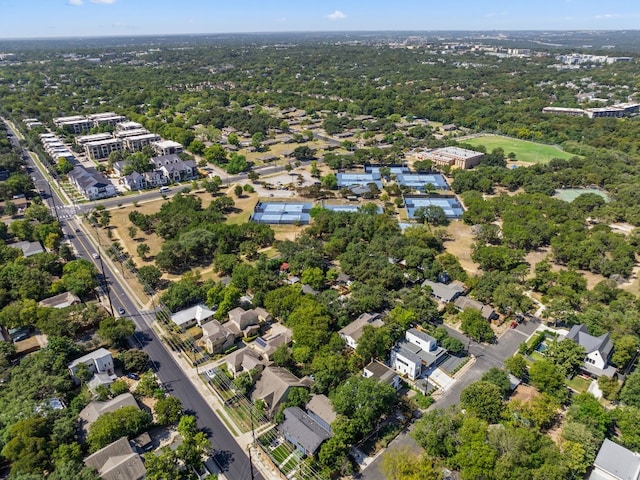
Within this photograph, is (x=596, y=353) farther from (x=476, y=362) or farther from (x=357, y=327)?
(x=357, y=327)

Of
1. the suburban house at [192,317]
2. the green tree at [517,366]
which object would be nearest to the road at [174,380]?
the suburban house at [192,317]

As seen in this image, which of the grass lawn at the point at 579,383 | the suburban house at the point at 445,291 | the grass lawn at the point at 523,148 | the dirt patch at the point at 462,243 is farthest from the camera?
the grass lawn at the point at 523,148

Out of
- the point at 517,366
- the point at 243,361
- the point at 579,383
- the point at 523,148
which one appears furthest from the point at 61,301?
the point at 523,148

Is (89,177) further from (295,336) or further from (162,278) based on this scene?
(295,336)

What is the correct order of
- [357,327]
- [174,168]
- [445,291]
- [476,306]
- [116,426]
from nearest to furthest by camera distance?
[116,426], [357,327], [476,306], [445,291], [174,168]

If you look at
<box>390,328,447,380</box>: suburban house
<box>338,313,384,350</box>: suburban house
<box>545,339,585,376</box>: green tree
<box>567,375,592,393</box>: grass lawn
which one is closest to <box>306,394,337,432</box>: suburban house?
<box>338,313,384,350</box>: suburban house

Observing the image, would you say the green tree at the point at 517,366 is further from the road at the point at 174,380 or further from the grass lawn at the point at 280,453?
the road at the point at 174,380
